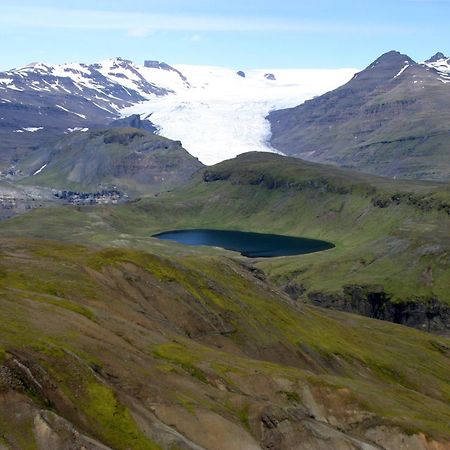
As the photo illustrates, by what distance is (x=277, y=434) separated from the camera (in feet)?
331

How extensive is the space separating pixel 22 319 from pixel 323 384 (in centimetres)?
4829

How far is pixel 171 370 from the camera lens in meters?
108

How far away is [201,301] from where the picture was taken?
16725 centimetres

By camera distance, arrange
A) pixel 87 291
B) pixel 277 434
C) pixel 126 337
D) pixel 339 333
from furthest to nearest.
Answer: pixel 339 333, pixel 87 291, pixel 126 337, pixel 277 434

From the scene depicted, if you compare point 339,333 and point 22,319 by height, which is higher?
point 22,319

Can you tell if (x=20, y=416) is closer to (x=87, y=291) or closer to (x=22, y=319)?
(x=22, y=319)

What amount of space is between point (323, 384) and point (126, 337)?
32165mm

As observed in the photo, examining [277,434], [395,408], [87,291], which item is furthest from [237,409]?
[87,291]

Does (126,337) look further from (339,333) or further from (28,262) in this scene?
(339,333)

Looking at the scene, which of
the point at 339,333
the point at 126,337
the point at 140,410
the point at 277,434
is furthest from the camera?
the point at 339,333

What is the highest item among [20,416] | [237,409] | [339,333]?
[20,416]

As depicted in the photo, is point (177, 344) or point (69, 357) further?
point (177, 344)

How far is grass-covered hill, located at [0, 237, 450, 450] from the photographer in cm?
8756

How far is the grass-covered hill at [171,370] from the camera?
87.6 metres
